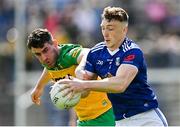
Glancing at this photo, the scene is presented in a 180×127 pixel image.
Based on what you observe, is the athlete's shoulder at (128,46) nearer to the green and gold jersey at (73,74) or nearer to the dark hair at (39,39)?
the green and gold jersey at (73,74)

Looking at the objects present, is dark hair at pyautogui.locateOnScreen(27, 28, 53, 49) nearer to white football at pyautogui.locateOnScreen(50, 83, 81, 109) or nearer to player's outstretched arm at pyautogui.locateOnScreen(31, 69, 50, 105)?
player's outstretched arm at pyautogui.locateOnScreen(31, 69, 50, 105)

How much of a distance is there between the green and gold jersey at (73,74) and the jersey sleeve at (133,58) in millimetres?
1253

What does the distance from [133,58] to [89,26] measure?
8463mm

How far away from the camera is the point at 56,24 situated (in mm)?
16109

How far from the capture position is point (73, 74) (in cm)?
902

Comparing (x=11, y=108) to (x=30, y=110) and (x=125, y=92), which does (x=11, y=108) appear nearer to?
(x=30, y=110)

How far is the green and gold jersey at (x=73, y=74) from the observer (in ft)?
29.2

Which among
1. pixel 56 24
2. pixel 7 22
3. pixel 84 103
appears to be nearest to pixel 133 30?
pixel 56 24

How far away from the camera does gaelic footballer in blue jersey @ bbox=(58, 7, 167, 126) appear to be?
7469 mm

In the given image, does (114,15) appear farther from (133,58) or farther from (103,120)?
(103,120)

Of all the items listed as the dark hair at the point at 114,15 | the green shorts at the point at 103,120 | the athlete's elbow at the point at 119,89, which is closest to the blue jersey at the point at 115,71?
the dark hair at the point at 114,15

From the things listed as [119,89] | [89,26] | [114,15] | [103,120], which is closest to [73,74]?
[103,120]

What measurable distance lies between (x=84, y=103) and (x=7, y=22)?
7.62 metres

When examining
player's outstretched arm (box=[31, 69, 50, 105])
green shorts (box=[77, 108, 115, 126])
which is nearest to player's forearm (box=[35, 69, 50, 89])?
player's outstretched arm (box=[31, 69, 50, 105])
